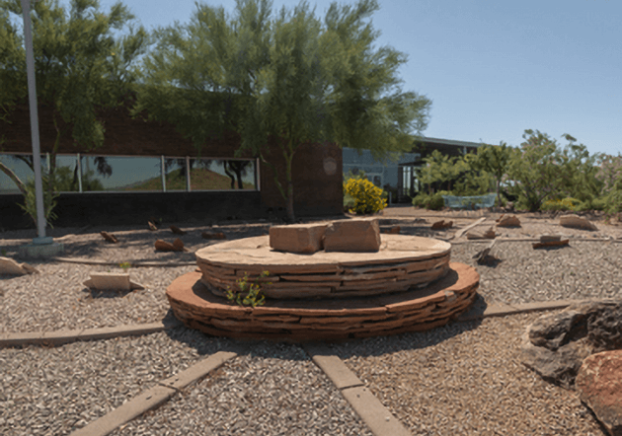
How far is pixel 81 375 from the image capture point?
2.85m

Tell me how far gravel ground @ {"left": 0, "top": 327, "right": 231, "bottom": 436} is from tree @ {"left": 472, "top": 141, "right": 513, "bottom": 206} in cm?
1663

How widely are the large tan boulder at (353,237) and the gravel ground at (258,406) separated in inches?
58.1

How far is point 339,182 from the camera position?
16.0m

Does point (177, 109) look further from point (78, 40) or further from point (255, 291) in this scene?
point (255, 291)

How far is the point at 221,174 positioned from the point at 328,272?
11.2 meters

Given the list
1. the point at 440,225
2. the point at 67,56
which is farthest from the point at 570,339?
Answer: the point at 67,56

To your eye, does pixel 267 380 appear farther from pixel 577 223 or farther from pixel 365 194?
pixel 365 194

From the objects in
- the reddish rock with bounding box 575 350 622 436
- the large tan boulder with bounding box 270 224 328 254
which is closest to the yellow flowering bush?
the large tan boulder with bounding box 270 224 328 254

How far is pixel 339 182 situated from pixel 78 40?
10054 mm

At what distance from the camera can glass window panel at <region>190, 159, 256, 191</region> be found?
13523 millimetres

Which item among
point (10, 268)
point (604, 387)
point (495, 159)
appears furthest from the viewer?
point (495, 159)

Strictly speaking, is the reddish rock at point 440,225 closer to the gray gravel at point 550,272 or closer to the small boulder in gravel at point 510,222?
the small boulder in gravel at point 510,222

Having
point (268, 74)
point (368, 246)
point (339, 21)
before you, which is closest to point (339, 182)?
point (339, 21)

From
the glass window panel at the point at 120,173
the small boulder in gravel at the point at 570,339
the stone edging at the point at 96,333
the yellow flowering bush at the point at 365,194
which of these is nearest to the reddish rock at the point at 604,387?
the small boulder in gravel at the point at 570,339
